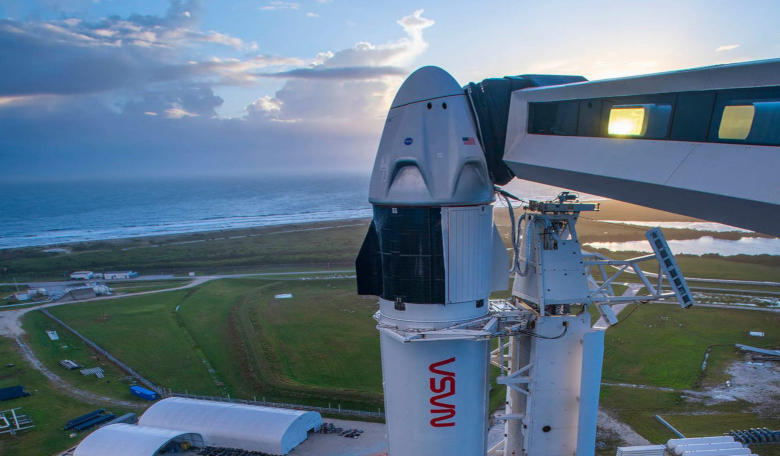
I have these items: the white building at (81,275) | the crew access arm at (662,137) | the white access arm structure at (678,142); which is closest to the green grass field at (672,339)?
the crew access arm at (662,137)

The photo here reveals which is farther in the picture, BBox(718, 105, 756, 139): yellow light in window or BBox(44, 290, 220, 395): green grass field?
BBox(44, 290, 220, 395): green grass field

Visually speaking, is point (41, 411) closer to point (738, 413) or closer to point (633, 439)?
point (633, 439)

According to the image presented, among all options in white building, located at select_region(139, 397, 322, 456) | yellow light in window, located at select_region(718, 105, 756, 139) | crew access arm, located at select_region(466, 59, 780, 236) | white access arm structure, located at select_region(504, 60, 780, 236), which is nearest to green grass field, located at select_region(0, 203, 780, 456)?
white building, located at select_region(139, 397, 322, 456)

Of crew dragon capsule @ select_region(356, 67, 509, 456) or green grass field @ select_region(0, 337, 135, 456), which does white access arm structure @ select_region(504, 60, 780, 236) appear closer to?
crew dragon capsule @ select_region(356, 67, 509, 456)

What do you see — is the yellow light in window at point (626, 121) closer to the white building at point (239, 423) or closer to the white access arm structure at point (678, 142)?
the white access arm structure at point (678, 142)

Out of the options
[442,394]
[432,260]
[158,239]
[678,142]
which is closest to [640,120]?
[678,142]

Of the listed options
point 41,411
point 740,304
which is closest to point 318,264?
point 41,411
